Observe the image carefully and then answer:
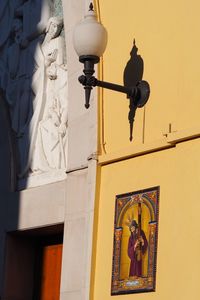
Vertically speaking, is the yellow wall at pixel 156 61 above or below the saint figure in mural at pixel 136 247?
above

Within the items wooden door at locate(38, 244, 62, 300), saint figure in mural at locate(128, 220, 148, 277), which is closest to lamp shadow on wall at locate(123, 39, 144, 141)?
saint figure in mural at locate(128, 220, 148, 277)

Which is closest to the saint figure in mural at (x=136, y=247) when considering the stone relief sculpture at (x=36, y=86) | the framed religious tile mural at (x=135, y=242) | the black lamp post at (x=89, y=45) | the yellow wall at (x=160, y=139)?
the framed religious tile mural at (x=135, y=242)

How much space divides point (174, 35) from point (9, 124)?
12.5 ft

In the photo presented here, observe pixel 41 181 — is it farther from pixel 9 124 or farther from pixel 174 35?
pixel 174 35

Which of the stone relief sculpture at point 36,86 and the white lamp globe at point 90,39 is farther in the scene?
the stone relief sculpture at point 36,86

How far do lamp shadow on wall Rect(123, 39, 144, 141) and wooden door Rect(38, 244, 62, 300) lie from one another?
8.32 ft

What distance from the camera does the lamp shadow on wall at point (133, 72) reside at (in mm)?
9971

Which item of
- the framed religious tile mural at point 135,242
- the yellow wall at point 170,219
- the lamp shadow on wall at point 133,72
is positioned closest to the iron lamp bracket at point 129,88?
the lamp shadow on wall at point 133,72

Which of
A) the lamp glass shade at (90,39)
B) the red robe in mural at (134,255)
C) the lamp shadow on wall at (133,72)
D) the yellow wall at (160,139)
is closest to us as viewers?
the yellow wall at (160,139)

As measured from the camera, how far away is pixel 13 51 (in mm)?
12773

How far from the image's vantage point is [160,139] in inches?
371

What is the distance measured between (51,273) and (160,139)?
316cm

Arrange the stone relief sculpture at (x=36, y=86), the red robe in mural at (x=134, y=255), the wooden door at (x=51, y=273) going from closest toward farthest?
1. the red robe in mural at (x=134, y=255)
2. the wooden door at (x=51, y=273)
3. the stone relief sculpture at (x=36, y=86)

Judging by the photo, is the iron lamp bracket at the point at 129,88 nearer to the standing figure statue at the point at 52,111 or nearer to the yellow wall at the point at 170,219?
the yellow wall at the point at 170,219
